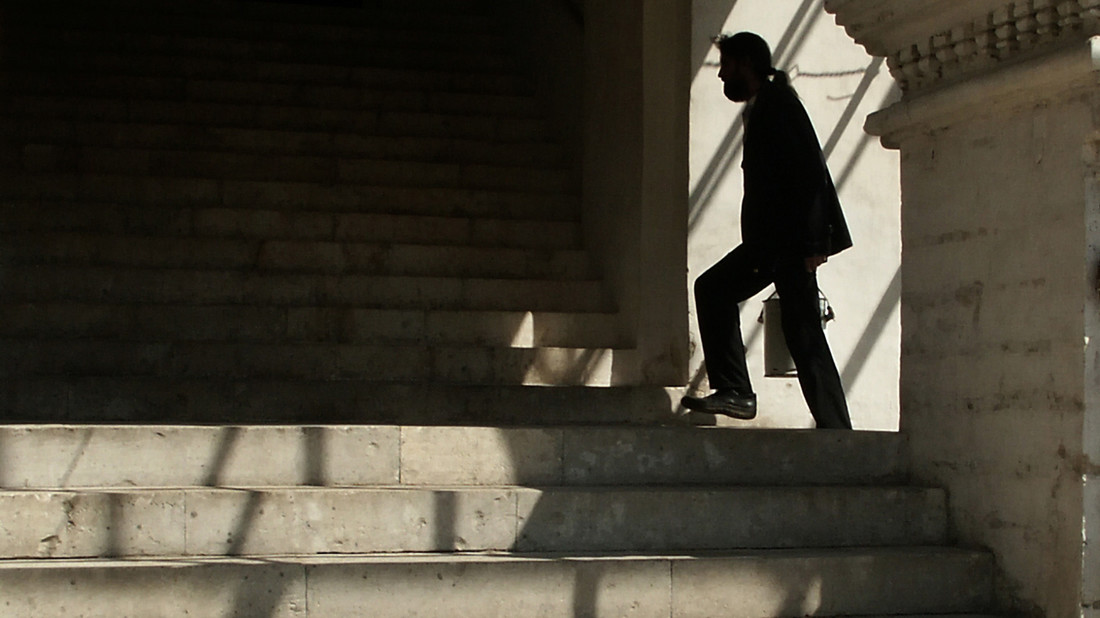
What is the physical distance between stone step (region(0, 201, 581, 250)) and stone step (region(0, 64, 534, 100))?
5.63ft

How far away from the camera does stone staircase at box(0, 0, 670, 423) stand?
677cm

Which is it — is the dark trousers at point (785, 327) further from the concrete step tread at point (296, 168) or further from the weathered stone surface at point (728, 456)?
the concrete step tread at point (296, 168)

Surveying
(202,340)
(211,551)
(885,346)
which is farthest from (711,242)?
(211,551)

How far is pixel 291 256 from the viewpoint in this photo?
8023 mm

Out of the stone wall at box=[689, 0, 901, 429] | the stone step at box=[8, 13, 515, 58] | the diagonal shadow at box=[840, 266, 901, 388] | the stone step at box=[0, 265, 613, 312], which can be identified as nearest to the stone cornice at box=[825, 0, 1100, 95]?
the stone wall at box=[689, 0, 901, 429]

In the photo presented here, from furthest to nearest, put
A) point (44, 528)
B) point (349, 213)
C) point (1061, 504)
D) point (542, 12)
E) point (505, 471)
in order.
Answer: point (542, 12) → point (349, 213) → point (505, 471) → point (1061, 504) → point (44, 528)

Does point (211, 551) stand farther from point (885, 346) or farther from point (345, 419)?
point (885, 346)

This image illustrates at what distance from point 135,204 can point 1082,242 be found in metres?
5.44

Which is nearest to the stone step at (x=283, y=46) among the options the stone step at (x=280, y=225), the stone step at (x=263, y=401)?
the stone step at (x=280, y=225)

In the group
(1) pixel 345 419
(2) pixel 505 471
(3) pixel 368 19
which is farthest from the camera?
(3) pixel 368 19

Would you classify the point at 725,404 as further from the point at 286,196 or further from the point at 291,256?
the point at 286,196

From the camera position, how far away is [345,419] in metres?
6.46

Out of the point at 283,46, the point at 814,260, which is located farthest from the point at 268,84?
the point at 814,260

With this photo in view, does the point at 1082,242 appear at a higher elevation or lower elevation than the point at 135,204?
lower
